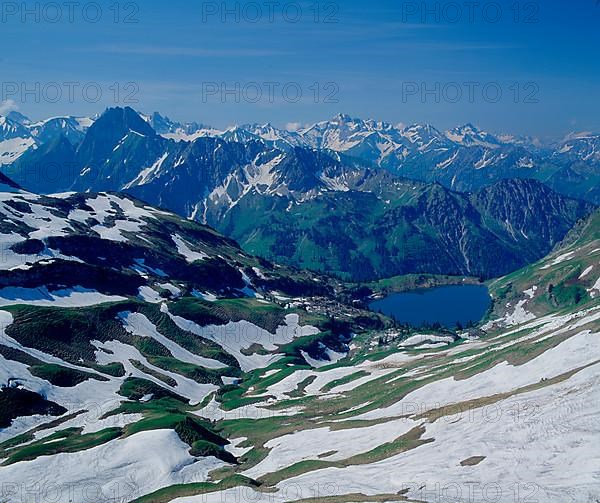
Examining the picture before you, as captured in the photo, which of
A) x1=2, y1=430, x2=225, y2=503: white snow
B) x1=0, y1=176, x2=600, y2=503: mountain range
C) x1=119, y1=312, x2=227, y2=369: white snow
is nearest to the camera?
x1=0, y1=176, x2=600, y2=503: mountain range

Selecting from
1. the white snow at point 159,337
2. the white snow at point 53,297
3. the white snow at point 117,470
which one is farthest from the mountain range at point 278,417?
the white snow at point 53,297

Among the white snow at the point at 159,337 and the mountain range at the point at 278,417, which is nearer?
the mountain range at the point at 278,417

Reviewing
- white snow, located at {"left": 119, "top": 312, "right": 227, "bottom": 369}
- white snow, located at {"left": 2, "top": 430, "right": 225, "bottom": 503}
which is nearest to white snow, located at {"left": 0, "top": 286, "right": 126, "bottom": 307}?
white snow, located at {"left": 119, "top": 312, "right": 227, "bottom": 369}

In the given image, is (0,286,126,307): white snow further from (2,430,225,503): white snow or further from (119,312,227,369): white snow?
(2,430,225,503): white snow

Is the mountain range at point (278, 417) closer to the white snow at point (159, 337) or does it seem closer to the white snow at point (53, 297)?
the white snow at point (159, 337)

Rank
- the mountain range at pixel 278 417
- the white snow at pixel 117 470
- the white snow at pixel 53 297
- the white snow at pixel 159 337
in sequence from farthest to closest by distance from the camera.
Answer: the white snow at pixel 53 297, the white snow at pixel 159 337, the white snow at pixel 117 470, the mountain range at pixel 278 417

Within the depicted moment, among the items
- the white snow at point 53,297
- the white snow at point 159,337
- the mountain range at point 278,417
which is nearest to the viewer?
the mountain range at point 278,417

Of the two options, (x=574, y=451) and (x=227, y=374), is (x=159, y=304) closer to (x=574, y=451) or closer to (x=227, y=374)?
(x=227, y=374)

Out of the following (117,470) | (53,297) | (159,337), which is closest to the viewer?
(117,470)

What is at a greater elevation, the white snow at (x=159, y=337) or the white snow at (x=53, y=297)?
the white snow at (x=53, y=297)

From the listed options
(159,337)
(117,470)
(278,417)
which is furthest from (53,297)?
Result: (117,470)

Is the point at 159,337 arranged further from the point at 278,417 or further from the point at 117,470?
the point at 117,470
